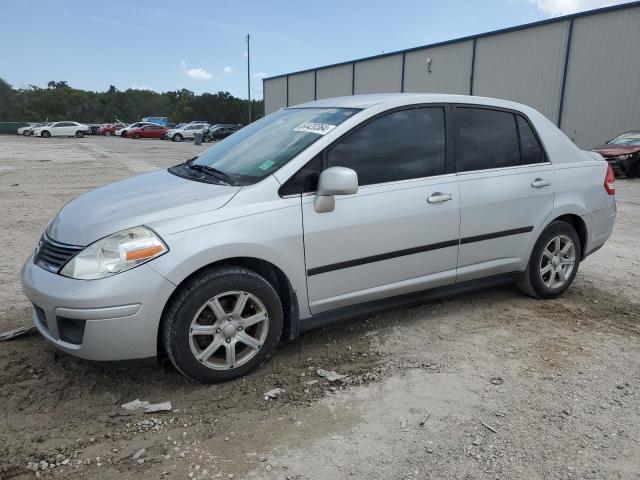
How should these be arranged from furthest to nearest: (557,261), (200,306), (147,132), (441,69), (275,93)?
(147,132), (275,93), (441,69), (557,261), (200,306)

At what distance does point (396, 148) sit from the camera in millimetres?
3576

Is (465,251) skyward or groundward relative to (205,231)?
groundward

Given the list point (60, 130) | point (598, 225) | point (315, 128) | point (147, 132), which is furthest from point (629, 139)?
point (60, 130)

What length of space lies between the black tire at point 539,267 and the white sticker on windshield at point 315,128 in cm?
208

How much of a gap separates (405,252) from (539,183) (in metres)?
1.42

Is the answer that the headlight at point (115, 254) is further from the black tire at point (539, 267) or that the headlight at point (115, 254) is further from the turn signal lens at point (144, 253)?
the black tire at point (539, 267)

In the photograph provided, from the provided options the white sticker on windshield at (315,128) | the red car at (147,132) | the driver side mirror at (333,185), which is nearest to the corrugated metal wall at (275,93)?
the red car at (147,132)

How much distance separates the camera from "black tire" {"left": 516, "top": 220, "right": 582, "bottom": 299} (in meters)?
4.29

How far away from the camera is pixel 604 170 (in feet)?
15.0

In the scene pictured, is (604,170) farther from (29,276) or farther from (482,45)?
(482,45)

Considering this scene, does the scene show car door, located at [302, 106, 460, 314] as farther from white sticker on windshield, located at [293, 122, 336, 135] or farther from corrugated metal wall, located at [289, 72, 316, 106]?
corrugated metal wall, located at [289, 72, 316, 106]

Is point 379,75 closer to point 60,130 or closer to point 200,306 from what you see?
point 60,130

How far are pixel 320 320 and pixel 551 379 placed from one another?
4.79 feet

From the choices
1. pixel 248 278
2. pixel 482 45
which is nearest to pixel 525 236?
pixel 248 278
